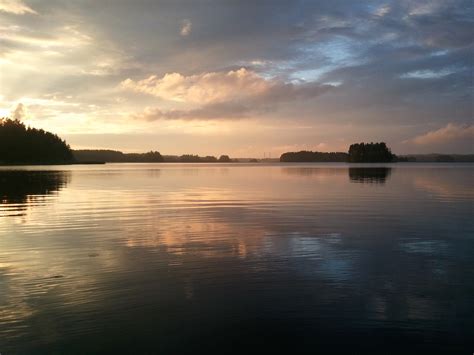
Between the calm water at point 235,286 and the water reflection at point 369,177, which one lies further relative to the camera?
the water reflection at point 369,177

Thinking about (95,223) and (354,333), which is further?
(95,223)

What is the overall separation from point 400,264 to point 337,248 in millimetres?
3489

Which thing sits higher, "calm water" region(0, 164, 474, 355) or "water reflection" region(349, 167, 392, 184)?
"water reflection" region(349, 167, 392, 184)

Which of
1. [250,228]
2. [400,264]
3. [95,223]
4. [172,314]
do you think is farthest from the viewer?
[95,223]

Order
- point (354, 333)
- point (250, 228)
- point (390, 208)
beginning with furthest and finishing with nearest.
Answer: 1. point (390, 208)
2. point (250, 228)
3. point (354, 333)

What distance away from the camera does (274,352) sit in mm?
9312

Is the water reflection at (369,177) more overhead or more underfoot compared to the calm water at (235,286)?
more overhead

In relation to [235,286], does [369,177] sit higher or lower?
higher

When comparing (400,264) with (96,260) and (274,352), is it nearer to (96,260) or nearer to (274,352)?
(274,352)

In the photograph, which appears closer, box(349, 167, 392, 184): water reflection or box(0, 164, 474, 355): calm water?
box(0, 164, 474, 355): calm water

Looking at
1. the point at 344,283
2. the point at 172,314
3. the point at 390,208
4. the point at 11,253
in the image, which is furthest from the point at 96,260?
the point at 390,208

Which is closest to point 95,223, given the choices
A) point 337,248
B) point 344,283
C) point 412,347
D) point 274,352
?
point 337,248

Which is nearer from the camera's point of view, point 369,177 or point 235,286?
point 235,286

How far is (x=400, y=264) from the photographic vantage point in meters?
16.6
